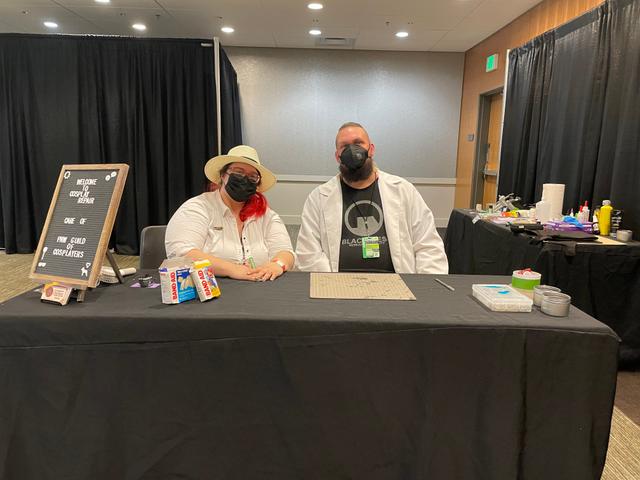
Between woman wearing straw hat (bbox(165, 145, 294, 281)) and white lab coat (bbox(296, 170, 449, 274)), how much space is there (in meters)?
0.16

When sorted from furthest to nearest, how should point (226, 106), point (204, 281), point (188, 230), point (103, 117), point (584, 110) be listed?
point (226, 106)
point (103, 117)
point (584, 110)
point (188, 230)
point (204, 281)

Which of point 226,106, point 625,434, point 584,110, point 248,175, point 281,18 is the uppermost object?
point 281,18

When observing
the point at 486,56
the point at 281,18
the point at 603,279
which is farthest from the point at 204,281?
the point at 486,56

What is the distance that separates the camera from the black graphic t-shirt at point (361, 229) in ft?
6.57

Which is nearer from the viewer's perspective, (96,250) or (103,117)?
(96,250)

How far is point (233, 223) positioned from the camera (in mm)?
1896

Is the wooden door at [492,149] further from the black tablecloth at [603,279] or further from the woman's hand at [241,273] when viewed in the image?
the woman's hand at [241,273]

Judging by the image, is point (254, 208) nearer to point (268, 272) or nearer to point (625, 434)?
point (268, 272)

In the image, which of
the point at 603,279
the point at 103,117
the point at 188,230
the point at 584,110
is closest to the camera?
the point at 188,230

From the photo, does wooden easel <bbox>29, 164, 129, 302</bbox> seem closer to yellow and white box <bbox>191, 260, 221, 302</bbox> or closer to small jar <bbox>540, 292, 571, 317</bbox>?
yellow and white box <bbox>191, 260, 221, 302</bbox>

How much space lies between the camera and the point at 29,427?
1.14 metres

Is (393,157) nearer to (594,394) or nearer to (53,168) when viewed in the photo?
(53,168)

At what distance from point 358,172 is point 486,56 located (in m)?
4.38

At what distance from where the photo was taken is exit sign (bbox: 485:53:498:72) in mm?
5070
